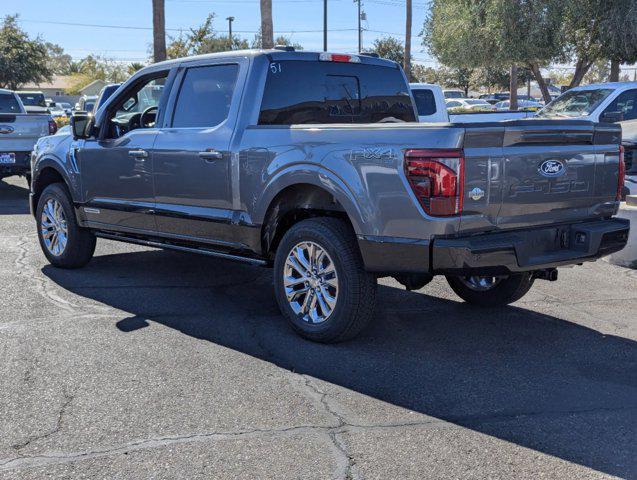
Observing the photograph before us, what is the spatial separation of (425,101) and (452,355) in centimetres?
953

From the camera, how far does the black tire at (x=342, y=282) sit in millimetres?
5328

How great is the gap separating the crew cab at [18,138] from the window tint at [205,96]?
8330 millimetres

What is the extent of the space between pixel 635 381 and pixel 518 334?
3.75 ft

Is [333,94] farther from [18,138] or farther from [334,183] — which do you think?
[18,138]

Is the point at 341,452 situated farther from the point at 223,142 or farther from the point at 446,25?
the point at 446,25

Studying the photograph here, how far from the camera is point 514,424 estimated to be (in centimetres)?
423

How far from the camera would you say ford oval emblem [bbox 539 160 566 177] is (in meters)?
5.08

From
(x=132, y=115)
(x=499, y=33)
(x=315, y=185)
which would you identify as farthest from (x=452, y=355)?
(x=499, y=33)

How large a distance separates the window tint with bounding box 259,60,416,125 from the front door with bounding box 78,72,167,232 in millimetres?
1236

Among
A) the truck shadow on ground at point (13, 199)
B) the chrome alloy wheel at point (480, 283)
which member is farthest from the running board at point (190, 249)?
the truck shadow on ground at point (13, 199)

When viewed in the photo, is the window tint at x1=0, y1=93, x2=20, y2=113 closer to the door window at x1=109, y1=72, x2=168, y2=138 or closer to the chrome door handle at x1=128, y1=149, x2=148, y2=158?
the door window at x1=109, y1=72, x2=168, y2=138

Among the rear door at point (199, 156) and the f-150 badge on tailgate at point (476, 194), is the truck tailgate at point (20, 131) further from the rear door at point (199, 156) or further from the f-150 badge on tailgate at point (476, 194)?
the f-150 badge on tailgate at point (476, 194)

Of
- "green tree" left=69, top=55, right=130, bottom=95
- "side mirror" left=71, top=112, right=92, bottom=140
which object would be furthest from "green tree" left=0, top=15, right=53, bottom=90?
"side mirror" left=71, top=112, right=92, bottom=140

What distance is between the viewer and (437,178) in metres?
4.75
